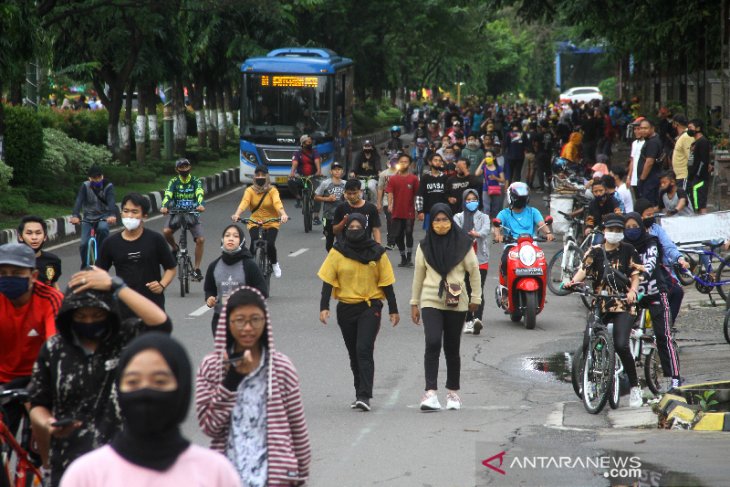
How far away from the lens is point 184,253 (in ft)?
52.4

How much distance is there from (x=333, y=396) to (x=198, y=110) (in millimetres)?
→ 33740

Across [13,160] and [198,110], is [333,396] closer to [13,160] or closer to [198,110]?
[13,160]

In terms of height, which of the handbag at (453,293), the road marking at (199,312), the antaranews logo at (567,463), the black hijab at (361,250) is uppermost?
the black hijab at (361,250)

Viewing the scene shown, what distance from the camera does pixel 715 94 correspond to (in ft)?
118

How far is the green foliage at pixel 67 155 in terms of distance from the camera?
26875 mm

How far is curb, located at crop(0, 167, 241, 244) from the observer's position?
2052 centimetres

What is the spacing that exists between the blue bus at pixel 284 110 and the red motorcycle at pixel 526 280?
17.7 metres

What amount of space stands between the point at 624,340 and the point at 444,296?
4.65ft

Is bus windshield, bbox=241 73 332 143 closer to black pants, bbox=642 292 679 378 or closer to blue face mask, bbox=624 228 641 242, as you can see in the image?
blue face mask, bbox=624 228 641 242

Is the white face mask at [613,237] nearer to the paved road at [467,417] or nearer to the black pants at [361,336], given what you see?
the paved road at [467,417]

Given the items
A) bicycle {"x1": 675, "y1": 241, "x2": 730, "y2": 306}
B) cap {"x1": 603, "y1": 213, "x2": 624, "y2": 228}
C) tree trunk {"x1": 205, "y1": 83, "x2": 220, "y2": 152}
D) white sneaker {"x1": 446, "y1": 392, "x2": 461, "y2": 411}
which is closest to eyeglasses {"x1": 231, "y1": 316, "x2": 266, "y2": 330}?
white sneaker {"x1": 446, "y1": 392, "x2": 461, "y2": 411}

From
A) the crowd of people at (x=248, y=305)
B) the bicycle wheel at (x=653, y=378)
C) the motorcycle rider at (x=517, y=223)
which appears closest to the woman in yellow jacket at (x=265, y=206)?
the crowd of people at (x=248, y=305)

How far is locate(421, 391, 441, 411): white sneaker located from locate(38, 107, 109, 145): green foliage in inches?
941

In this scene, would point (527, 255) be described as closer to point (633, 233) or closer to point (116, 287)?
point (633, 233)
